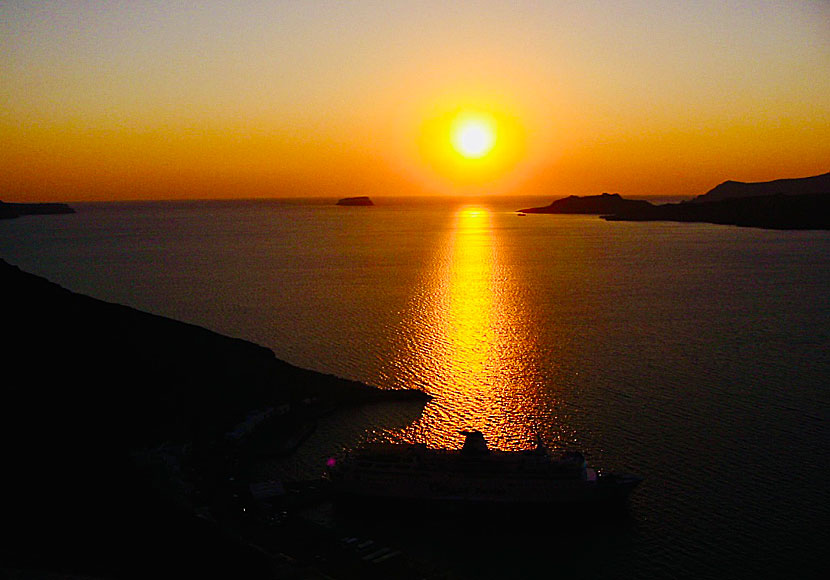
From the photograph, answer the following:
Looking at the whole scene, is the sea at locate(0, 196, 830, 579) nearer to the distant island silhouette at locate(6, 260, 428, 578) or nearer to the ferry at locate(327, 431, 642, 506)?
the ferry at locate(327, 431, 642, 506)

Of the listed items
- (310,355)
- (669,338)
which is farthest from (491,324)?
(310,355)

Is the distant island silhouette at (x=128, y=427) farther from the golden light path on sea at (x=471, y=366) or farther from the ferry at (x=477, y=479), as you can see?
the ferry at (x=477, y=479)

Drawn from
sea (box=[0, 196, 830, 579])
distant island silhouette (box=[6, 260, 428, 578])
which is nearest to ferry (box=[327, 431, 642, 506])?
sea (box=[0, 196, 830, 579])

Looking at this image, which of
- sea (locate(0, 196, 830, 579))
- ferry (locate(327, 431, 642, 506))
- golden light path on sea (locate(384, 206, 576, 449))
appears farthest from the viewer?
golden light path on sea (locate(384, 206, 576, 449))

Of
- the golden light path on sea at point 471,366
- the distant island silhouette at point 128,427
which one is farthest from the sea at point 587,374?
the distant island silhouette at point 128,427

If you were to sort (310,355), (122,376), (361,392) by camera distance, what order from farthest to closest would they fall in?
1. (310,355)
2. (361,392)
3. (122,376)

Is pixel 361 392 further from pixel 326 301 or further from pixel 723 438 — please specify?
pixel 326 301

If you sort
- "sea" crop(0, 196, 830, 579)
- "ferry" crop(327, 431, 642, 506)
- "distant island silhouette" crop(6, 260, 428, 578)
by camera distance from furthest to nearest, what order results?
1. "ferry" crop(327, 431, 642, 506)
2. "sea" crop(0, 196, 830, 579)
3. "distant island silhouette" crop(6, 260, 428, 578)
